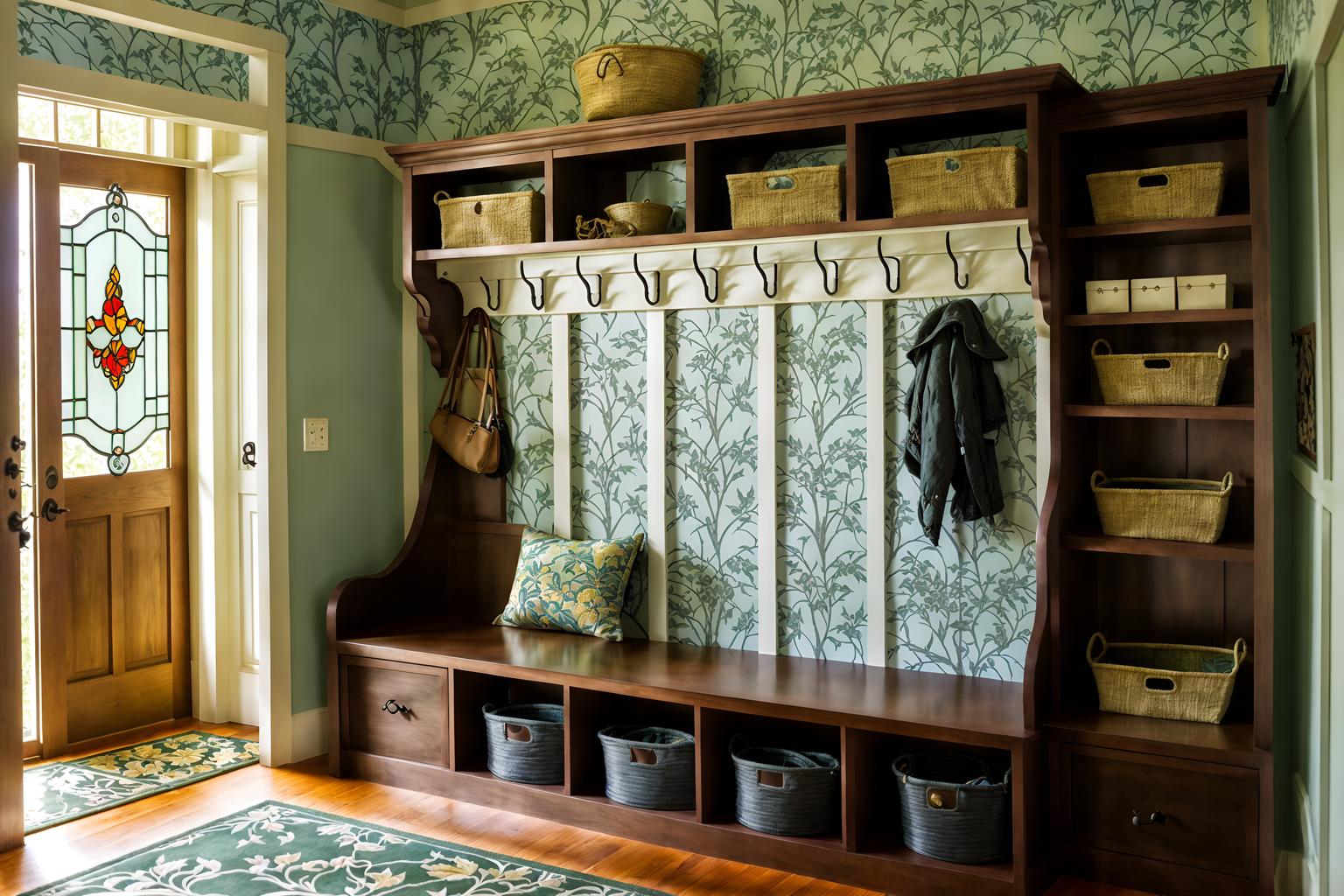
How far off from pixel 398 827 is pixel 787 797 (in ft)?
3.88

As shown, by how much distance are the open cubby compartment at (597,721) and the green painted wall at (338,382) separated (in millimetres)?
1172

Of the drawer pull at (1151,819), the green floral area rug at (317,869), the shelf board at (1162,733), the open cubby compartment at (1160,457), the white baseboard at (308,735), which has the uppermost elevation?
the open cubby compartment at (1160,457)

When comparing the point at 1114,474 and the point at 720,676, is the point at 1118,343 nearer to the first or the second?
the point at 1114,474

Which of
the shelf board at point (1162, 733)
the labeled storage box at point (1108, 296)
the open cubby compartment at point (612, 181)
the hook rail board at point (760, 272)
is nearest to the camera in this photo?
the shelf board at point (1162, 733)

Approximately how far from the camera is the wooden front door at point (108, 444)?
4.12 m

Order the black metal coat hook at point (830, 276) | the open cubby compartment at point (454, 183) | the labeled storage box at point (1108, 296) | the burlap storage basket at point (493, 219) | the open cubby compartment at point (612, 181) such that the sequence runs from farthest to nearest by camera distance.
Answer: the open cubby compartment at point (454, 183)
the burlap storage basket at point (493, 219)
the open cubby compartment at point (612, 181)
the black metal coat hook at point (830, 276)
the labeled storage box at point (1108, 296)

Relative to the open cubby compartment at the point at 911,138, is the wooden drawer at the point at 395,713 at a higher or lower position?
lower

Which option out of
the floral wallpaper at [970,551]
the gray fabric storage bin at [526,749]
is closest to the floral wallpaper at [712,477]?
the floral wallpaper at [970,551]

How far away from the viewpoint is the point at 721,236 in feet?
11.4

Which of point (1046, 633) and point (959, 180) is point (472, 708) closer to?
point (1046, 633)

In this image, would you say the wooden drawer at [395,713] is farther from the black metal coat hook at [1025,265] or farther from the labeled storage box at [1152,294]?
the labeled storage box at [1152,294]

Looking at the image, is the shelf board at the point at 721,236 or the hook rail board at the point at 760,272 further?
the hook rail board at the point at 760,272

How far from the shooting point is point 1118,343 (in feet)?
10.8

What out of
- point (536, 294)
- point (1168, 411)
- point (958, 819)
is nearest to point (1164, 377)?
point (1168, 411)
